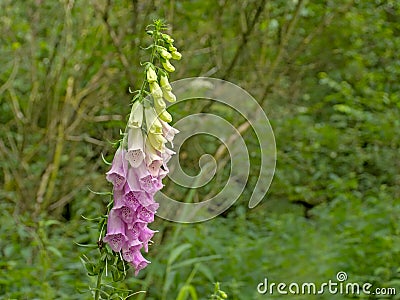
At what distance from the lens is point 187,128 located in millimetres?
4812

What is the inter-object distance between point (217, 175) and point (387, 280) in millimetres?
1987

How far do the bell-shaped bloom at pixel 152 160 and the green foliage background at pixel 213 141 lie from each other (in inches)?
74.1

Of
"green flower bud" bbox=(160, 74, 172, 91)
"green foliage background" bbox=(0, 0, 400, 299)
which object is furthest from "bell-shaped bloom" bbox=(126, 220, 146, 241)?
"green foliage background" bbox=(0, 0, 400, 299)

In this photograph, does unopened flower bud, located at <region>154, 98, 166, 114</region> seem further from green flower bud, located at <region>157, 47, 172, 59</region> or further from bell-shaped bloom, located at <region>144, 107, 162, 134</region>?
→ green flower bud, located at <region>157, 47, 172, 59</region>

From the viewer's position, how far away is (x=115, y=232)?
5.19ft

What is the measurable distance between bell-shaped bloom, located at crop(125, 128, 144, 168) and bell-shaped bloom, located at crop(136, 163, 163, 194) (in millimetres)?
18

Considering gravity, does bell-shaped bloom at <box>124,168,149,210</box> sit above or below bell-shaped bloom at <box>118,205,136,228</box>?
above

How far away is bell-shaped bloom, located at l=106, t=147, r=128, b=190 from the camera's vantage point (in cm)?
162

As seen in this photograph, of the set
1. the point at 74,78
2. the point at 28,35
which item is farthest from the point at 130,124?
the point at 28,35

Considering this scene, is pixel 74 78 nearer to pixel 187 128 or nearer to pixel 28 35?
pixel 28 35

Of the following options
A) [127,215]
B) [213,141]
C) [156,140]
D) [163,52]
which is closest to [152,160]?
[156,140]

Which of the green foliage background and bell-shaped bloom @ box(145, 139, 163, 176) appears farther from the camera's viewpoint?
the green foliage background

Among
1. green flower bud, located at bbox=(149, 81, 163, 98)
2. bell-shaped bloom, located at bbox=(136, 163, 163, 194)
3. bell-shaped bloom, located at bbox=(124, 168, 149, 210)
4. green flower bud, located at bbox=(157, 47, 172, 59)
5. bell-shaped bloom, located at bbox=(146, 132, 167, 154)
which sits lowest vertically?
bell-shaped bloom, located at bbox=(124, 168, 149, 210)

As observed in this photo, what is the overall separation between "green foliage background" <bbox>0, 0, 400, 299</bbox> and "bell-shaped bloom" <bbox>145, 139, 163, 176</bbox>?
188cm
